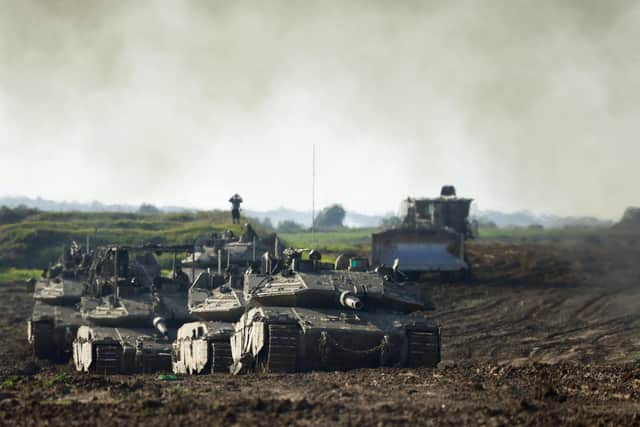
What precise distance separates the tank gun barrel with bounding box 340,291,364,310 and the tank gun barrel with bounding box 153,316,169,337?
22.7 ft

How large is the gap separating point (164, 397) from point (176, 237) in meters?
52.9

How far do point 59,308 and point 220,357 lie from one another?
13.3 meters

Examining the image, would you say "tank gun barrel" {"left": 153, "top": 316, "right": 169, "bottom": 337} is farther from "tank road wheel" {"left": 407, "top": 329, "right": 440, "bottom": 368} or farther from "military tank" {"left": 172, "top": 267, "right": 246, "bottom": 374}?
"tank road wheel" {"left": 407, "top": 329, "right": 440, "bottom": 368}

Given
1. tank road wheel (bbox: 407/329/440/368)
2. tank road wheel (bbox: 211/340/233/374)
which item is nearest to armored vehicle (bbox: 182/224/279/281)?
tank road wheel (bbox: 211/340/233/374)

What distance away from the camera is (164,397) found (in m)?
21.0

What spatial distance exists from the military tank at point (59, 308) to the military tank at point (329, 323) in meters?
10.3

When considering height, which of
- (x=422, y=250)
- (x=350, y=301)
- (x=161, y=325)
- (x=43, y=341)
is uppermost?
(x=422, y=250)

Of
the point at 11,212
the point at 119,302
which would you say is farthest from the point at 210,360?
the point at 11,212

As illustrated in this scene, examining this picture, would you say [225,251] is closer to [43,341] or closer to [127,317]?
[43,341]

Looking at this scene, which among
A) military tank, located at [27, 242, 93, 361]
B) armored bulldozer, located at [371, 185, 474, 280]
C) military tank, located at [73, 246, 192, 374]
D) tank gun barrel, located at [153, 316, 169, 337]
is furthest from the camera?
armored bulldozer, located at [371, 185, 474, 280]

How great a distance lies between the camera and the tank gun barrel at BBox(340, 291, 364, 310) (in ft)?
93.7

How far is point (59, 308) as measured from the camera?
42.0m

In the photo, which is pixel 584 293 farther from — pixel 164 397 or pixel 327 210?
pixel 327 210

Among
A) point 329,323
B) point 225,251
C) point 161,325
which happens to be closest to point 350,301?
point 329,323
